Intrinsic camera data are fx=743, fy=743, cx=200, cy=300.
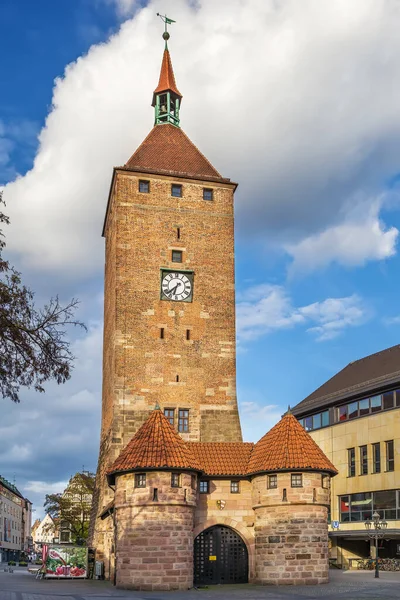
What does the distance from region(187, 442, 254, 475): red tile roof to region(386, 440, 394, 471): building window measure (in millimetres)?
15003

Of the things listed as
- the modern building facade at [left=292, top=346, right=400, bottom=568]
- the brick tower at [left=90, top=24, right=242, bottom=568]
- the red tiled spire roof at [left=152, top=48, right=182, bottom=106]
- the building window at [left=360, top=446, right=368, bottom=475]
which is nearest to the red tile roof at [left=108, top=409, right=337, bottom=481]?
the brick tower at [left=90, top=24, right=242, bottom=568]

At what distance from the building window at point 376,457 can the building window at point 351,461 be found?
2.44 m

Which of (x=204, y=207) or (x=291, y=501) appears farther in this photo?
(x=204, y=207)

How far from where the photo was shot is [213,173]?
146 feet

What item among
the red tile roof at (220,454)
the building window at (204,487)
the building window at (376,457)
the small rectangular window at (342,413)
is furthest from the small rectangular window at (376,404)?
the building window at (204,487)

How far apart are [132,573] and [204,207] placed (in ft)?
70.2

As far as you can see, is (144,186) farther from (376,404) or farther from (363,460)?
(363,460)

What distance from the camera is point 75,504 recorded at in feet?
247

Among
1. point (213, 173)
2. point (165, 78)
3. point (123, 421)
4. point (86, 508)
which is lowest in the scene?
point (86, 508)

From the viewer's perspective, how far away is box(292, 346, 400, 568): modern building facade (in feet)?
154

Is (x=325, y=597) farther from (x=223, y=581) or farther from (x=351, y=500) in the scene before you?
(x=351, y=500)

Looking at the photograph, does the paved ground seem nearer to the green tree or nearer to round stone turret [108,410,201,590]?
round stone turret [108,410,201,590]

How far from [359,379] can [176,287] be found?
65.2ft

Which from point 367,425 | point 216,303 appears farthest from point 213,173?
point 367,425
